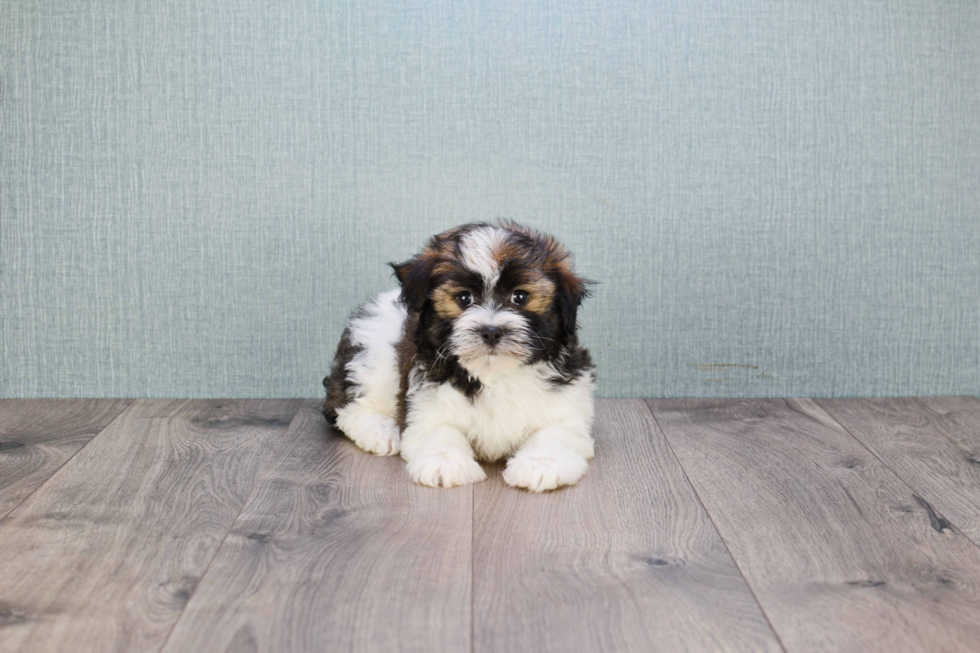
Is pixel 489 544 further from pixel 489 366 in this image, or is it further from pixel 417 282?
pixel 417 282

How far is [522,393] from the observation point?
7.36 ft

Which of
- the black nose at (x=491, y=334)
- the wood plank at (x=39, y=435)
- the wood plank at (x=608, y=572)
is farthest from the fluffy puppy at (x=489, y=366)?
the wood plank at (x=39, y=435)

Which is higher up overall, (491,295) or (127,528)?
(491,295)

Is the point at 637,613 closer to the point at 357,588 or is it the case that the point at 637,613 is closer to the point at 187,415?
the point at 357,588

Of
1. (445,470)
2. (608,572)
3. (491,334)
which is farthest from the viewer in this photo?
(445,470)

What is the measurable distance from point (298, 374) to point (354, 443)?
0.59m

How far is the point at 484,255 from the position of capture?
207 centimetres

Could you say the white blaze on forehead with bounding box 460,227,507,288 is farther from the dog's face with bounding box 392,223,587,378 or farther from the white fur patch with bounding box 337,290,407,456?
the white fur patch with bounding box 337,290,407,456

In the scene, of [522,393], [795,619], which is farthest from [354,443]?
[795,619]

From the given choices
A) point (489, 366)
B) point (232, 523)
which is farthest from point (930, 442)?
point (232, 523)

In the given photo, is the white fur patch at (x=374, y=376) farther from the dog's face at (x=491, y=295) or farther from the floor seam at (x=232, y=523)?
the dog's face at (x=491, y=295)

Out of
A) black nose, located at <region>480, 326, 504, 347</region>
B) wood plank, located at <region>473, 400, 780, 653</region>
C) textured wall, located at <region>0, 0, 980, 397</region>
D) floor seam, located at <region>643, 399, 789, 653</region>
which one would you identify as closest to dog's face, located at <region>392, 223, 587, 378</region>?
black nose, located at <region>480, 326, 504, 347</region>

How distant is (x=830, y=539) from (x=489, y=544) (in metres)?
0.72

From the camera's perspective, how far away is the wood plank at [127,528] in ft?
4.78
